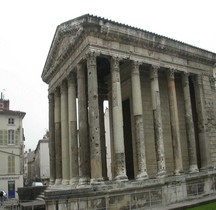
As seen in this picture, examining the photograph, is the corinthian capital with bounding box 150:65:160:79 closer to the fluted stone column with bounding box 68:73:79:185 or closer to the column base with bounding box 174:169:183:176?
the fluted stone column with bounding box 68:73:79:185

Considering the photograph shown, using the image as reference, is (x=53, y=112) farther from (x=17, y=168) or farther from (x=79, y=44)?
(x=17, y=168)

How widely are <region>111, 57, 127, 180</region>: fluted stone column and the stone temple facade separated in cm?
4

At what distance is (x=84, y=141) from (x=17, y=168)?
22211 mm

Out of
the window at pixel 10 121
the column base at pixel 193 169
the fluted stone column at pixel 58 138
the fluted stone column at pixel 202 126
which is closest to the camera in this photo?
the column base at pixel 193 169

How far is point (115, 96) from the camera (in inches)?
542

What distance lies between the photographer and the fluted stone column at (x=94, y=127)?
498 inches

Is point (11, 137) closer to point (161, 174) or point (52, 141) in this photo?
point (52, 141)

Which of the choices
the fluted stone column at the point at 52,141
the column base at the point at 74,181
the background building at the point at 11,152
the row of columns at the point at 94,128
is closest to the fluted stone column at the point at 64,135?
the row of columns at the point at 94,128

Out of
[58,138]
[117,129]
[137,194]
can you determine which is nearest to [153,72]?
[117,129]

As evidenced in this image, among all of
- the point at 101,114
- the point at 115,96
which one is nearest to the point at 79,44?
the point at 115,96

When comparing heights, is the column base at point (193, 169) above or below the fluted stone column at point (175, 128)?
below

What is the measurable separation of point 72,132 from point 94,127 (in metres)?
2.98

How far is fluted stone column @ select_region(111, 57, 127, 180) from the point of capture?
1312 centimetres

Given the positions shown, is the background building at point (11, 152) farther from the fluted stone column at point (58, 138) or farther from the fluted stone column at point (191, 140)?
the fluted stone column at point (191, 140)
